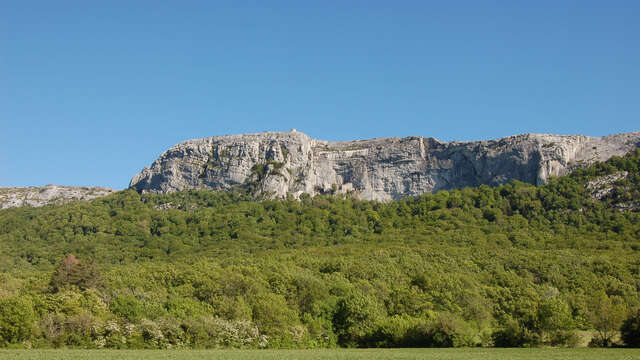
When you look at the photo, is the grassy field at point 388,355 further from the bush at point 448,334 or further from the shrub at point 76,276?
the shrub at point 76,276

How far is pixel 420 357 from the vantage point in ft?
153

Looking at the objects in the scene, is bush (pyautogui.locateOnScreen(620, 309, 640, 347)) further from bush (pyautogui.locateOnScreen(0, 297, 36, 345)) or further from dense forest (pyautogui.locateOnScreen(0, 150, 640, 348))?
bush (pyautogui.locateOnScreen(0, 297, 36, 345))

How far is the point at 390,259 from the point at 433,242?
18.0 metres

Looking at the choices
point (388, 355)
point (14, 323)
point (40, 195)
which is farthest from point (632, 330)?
point (40, 195)

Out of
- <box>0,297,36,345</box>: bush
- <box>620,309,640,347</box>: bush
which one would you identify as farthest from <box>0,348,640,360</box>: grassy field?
<box>0,297,36,345</box>: bush

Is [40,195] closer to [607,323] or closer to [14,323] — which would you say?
[14,323]

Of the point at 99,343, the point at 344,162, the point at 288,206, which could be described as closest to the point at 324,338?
the point at 99,343

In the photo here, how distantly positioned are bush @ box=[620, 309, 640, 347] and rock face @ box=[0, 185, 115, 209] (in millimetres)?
159394

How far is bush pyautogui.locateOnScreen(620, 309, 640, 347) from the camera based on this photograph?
55125 mm

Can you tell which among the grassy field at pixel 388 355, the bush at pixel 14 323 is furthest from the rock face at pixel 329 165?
the bush at pixel 14 323

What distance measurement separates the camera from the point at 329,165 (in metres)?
183

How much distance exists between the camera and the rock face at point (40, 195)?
18125cm

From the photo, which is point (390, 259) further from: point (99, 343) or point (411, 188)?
point (411, 188)

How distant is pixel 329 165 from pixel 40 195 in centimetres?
8320
